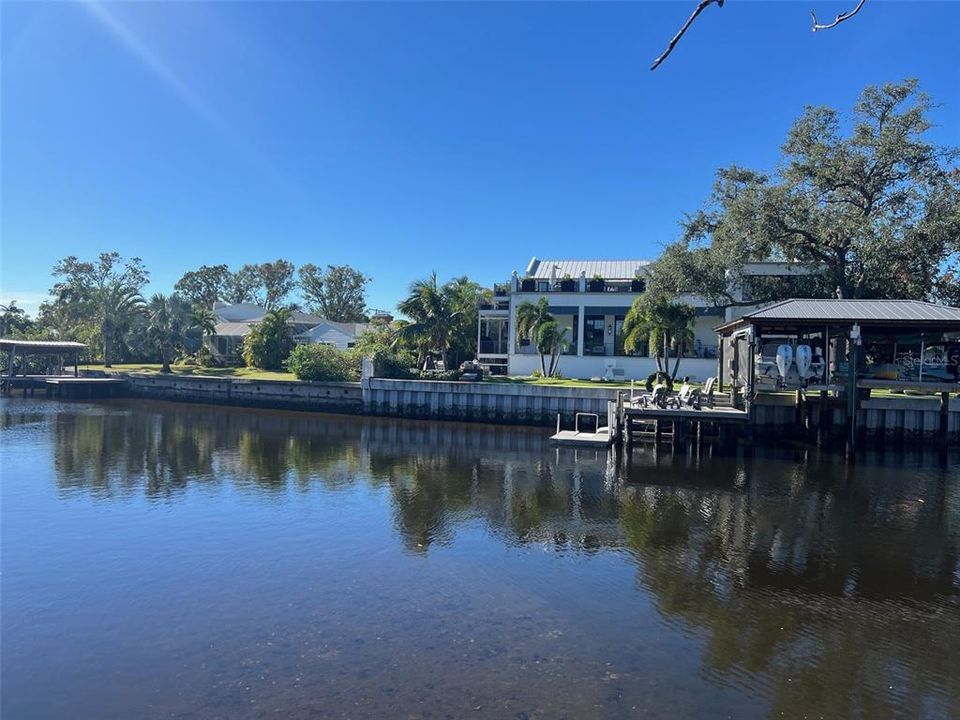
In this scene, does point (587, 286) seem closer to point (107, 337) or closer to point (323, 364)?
point (323, 364)

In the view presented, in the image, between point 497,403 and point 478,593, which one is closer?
point 478,593

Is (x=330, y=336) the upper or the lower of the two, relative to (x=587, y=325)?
lower

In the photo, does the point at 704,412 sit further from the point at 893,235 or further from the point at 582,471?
the point at 893,235

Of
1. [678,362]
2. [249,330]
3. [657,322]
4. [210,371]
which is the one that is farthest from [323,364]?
[249,330]

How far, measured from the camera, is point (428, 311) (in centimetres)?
4306

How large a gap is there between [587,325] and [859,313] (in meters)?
23.0

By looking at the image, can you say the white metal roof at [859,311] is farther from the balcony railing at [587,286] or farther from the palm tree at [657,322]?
the balcony railing at [587,286]

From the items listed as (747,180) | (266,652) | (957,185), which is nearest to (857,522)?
(266,652)

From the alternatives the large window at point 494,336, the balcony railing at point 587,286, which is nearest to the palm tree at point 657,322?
the balcony railing at point 587,286

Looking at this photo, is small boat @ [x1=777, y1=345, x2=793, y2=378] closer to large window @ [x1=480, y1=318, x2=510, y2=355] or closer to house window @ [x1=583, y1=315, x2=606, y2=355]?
house window @ [x1=583, y1=315, x2=606, y2=355]

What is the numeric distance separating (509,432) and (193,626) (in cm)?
2403

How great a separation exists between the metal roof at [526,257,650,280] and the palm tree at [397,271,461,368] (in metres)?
7.91

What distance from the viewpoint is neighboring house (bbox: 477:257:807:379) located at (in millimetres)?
42062

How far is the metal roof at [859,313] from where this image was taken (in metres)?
23.1
